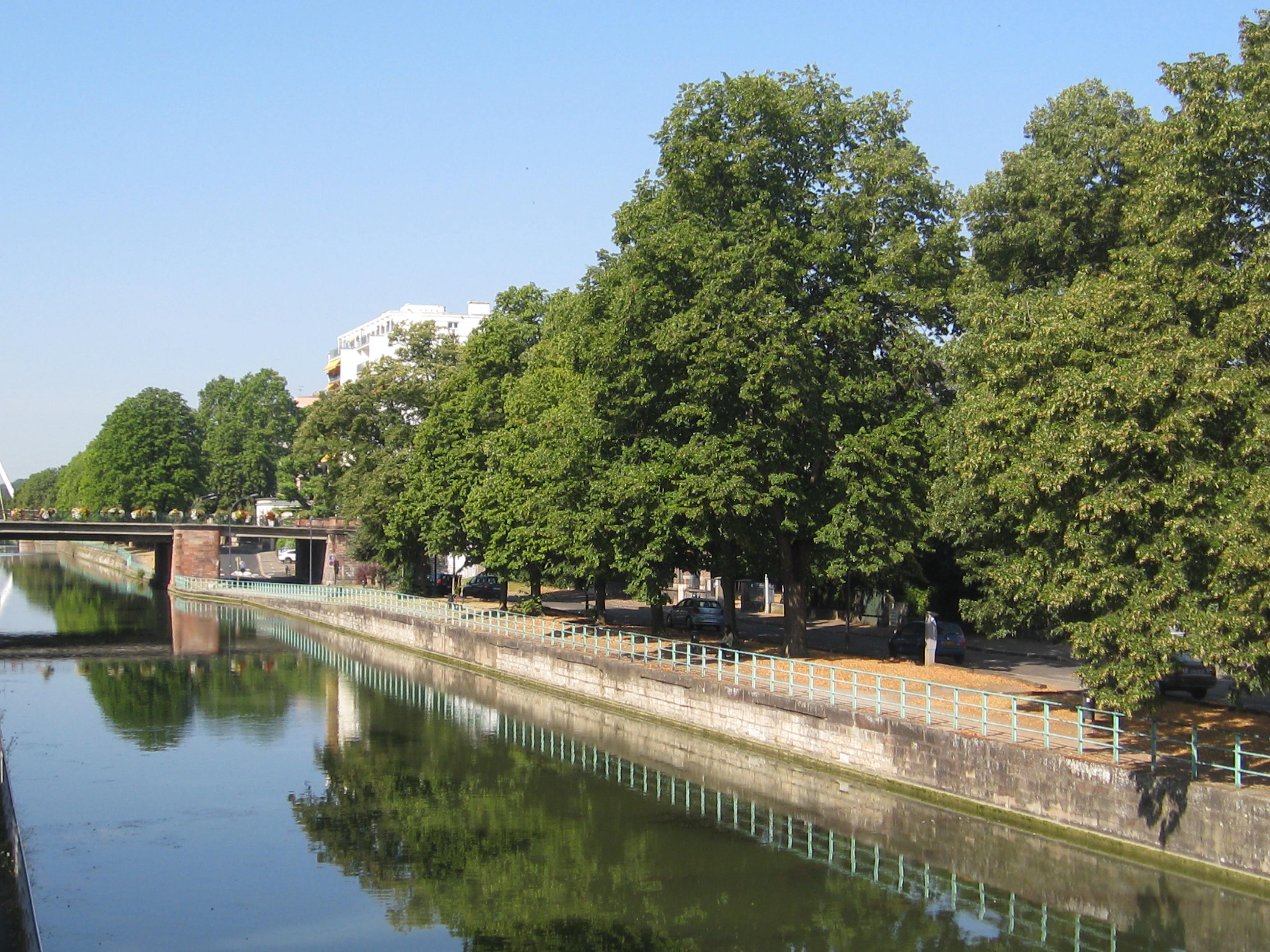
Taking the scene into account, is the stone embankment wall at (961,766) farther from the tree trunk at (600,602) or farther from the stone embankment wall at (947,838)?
the tree trunk at (600,602)

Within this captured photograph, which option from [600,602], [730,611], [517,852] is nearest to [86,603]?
[600,602]

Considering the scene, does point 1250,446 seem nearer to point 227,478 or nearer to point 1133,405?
point 1133,405

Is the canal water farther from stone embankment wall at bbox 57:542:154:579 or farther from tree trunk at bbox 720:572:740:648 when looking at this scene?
stone embankment wall at bbox 57:542:154:579

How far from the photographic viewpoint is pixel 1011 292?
3328 cm

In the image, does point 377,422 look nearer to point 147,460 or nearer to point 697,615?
point 697,615

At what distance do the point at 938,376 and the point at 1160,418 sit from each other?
15.9m

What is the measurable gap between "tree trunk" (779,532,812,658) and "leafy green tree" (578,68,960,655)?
60 mm

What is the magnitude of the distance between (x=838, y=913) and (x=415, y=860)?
7433mm

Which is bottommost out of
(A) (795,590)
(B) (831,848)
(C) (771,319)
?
(B) (831,848)

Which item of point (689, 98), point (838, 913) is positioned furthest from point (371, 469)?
point (838, 913)

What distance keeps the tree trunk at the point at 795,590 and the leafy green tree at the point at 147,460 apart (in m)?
85.4

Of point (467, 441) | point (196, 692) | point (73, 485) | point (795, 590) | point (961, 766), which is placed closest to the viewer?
point (961, 766)

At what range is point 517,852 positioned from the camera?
21.8 meters

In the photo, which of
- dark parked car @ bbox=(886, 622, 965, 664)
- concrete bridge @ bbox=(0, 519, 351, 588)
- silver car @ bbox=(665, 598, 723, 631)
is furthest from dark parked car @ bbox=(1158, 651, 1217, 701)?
concrete bridge @ bbox=(0, 519, 351, 588)
